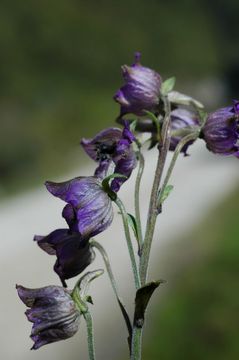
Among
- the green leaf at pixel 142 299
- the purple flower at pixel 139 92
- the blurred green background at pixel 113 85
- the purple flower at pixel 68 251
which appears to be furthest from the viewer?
the blurred green background at pixel 113 85

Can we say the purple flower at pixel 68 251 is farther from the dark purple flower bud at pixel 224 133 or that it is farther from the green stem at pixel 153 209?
the dark purple flower bud at pixel 224 133

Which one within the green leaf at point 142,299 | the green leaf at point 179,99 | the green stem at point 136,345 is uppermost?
the green leaf at point 179,99

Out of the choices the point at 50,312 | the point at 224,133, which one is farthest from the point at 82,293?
the point at 224,133

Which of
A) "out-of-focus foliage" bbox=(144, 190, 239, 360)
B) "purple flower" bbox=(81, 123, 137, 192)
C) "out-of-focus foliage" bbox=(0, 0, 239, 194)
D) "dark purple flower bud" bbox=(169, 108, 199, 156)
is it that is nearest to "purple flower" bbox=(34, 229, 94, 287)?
"purple flower" bbox=(81, 123, 137, 192)

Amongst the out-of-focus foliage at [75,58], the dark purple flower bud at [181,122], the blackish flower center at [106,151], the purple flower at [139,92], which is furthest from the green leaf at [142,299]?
the out-of-focus foliage at [75,58]

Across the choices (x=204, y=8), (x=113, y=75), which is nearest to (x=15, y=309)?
(x=113, y=75)

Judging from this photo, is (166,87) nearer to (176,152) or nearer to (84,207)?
(176,152)

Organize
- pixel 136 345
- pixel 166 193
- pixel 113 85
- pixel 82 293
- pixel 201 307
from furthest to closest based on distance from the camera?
pixel 113 85 → pixel 201 307 → pixel 82 293 → pixel 166 193 → pixel 136 345
